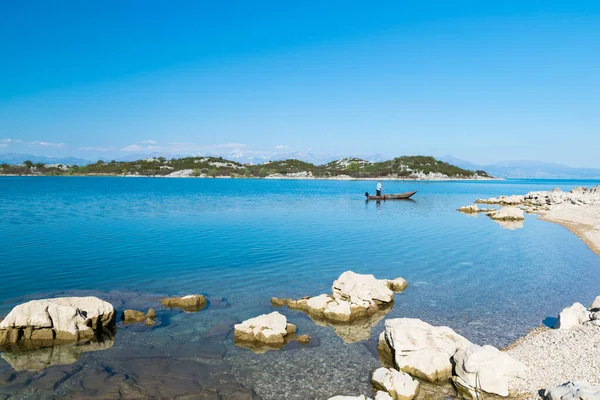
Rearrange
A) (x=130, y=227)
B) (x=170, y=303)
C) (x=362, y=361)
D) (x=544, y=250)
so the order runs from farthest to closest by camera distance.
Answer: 1. (x=130, y=227)
2. (x=544, y=250)
3. (x=170, y=303)
4. (x=362, y=361)

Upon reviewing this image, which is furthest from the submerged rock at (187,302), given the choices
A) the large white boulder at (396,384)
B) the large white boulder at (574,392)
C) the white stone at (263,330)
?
the large white boulder at (574,392)

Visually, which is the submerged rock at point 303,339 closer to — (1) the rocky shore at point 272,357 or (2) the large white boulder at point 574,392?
(1) the rocky shore at point 272,357

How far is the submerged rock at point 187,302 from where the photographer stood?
17.3m

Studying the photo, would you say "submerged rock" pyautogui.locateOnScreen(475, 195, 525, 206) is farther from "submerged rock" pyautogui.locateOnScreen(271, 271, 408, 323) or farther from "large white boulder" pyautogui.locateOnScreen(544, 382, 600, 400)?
"large white boulder" pyautogui.locateOnScreen(544, 382, 600, 400)

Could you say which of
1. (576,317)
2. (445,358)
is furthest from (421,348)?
(576,317)

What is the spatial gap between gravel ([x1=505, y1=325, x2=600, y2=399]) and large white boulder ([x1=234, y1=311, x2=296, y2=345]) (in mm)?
7467

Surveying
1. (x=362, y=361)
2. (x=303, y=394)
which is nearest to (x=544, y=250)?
(x=362, y=361)

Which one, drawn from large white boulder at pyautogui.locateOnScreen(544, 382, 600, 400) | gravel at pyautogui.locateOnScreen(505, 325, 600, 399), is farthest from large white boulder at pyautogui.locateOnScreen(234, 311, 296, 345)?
large white boulder at pyautogui.locateOnScreen(544, 382, 600, 400)

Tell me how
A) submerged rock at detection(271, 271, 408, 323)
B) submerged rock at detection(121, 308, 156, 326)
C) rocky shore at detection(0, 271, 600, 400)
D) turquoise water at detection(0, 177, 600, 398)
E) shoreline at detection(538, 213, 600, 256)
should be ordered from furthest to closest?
shoreline at detection(538, 213, 600, 256) → submerged rock at detection(271, 271, 408, 323) → turquoise water at detection(0, 177, 600, 398) → submerged rock at detection(121, 308, 156, 326) → rocky shore at detection(0, 271, 600, 400)

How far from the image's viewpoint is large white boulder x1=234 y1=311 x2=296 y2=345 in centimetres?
1429

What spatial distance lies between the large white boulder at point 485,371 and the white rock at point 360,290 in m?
6.54

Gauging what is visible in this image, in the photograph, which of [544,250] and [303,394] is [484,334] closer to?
[303,394]

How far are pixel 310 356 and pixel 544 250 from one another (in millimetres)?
26394

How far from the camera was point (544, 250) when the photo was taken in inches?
1241
